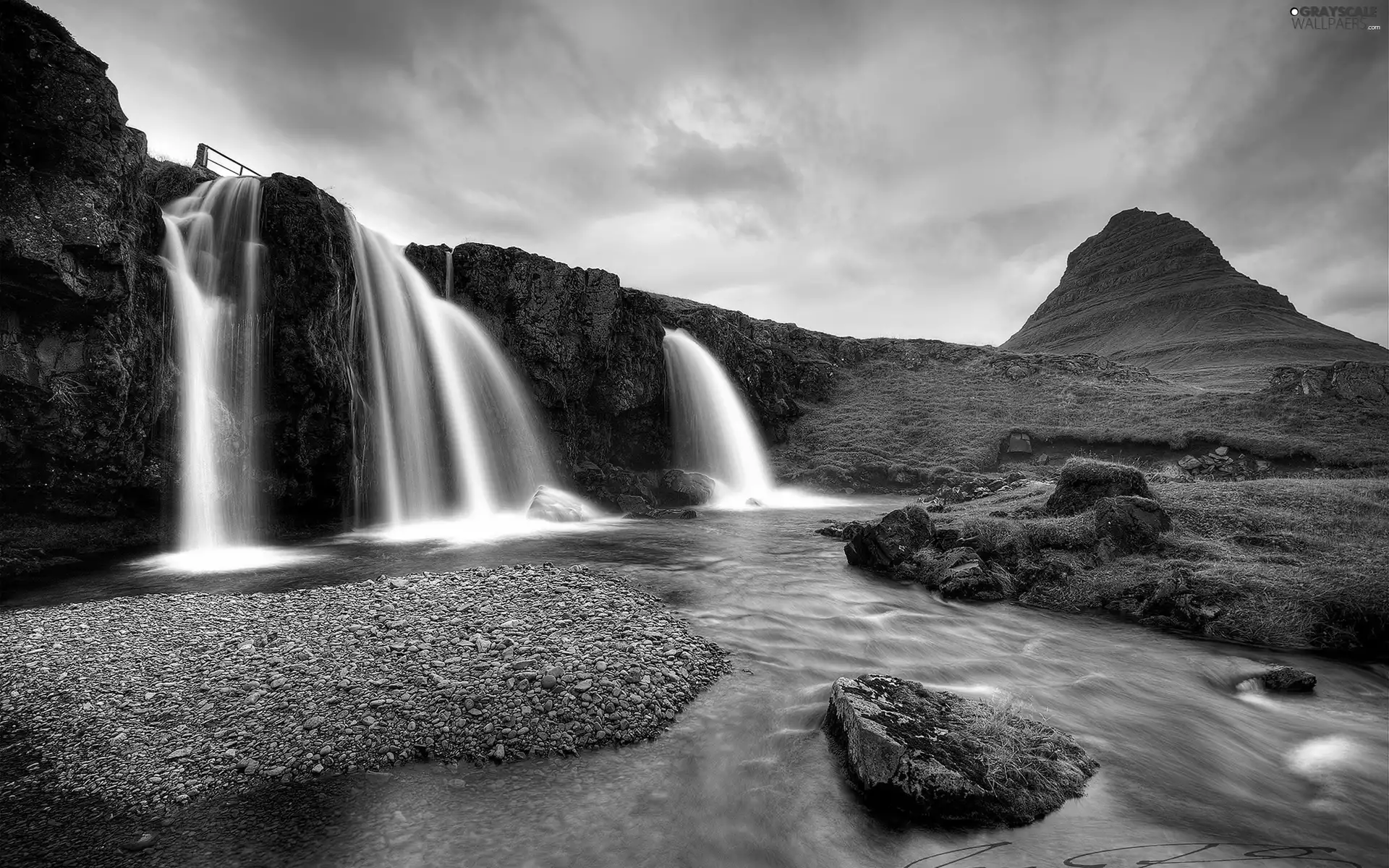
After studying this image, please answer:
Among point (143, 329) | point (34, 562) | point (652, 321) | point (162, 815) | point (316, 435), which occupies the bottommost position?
point (162, 815)

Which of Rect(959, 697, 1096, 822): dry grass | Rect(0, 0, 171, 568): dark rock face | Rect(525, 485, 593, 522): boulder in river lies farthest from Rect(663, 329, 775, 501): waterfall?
Rect(959, 697, 1096, 822): dry grass

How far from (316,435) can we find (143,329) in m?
5.77

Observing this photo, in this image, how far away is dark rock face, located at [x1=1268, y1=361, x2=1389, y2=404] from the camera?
111 feet

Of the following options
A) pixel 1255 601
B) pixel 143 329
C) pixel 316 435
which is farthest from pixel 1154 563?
pixel 143 329

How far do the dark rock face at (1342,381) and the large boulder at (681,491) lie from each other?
3908 centimetres

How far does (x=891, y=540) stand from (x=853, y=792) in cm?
1051

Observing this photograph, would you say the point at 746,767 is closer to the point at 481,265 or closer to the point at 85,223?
the point at 85,223

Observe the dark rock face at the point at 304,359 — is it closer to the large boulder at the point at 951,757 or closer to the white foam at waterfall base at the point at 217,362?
the white foam at waterfall base at the point at 217,362

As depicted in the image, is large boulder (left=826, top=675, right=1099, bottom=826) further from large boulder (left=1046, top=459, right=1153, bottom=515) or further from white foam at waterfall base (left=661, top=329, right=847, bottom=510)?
white foam at waterfall base (left=661, top=329, right=847, bottom=510)

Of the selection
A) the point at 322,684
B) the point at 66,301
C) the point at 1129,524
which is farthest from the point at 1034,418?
the point at 66,301

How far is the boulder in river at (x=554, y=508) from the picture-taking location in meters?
25.7

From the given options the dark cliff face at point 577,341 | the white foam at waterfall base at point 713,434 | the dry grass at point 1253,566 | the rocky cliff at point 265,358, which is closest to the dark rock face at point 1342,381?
the rocky cliff at point 265,358

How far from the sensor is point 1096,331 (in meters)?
141

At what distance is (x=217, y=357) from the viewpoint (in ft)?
60.6
